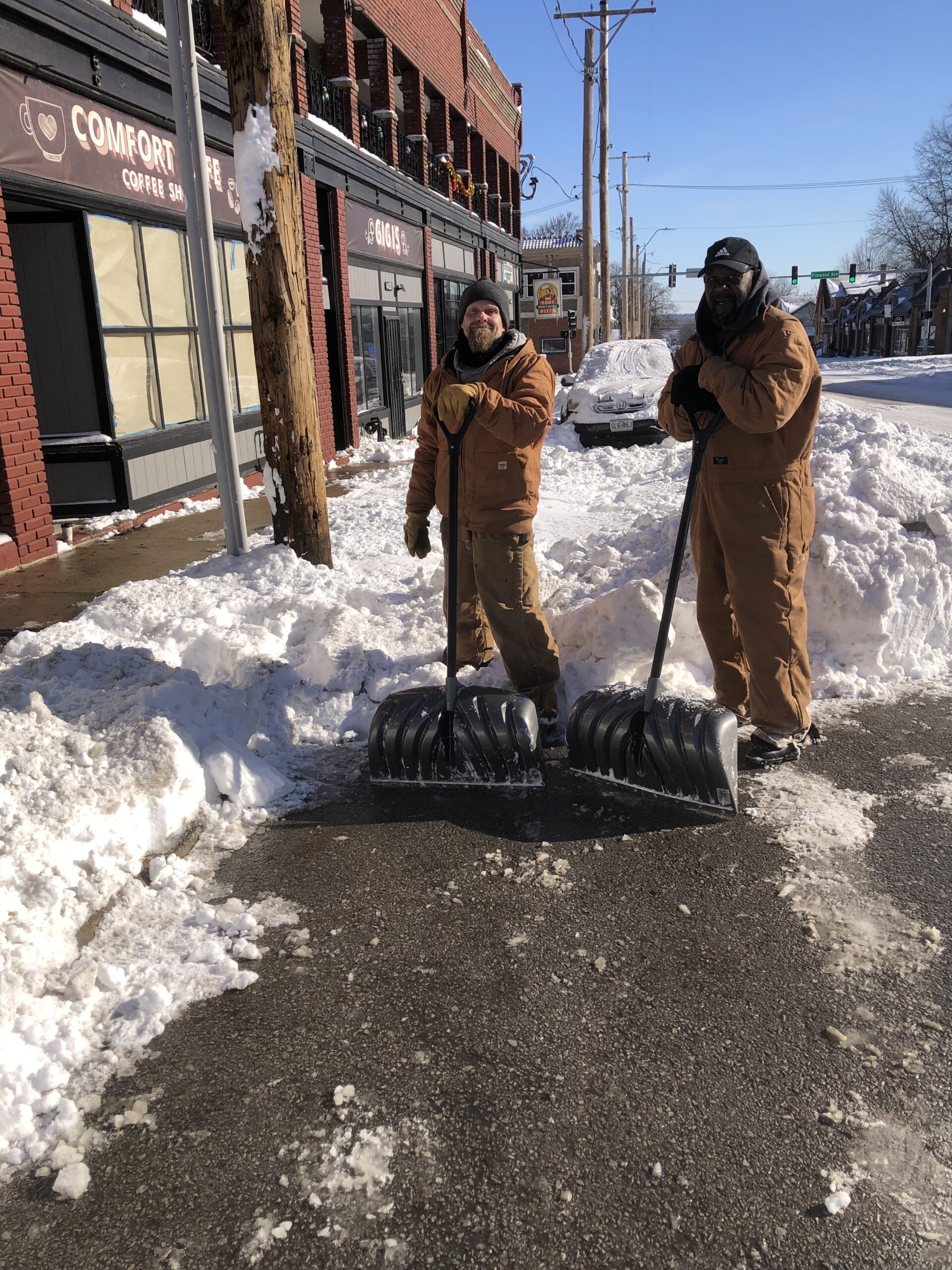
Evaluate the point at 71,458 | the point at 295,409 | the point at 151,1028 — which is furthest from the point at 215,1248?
the point at 71,458

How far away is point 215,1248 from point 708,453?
332 centimetres

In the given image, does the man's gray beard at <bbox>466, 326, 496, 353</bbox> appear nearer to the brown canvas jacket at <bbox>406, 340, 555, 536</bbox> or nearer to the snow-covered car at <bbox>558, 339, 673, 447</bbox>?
the brown canvas jacket at <bbox>406, 340, 555, 536</bbox>

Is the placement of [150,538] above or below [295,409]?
below

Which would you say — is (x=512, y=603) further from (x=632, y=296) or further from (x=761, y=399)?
(x=632, y=296)

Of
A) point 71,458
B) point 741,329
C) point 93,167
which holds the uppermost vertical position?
point 93,167

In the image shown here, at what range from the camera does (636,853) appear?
11.6ft

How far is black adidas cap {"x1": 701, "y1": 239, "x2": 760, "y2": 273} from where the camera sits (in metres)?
3.75

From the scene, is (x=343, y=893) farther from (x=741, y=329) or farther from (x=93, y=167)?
(x=93, y=167)

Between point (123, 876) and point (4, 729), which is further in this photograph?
point (4, 729)

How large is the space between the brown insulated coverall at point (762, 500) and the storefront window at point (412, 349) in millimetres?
15535

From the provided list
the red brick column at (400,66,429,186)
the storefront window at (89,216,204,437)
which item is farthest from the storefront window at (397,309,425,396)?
the storefront window at (89,216,204,437)

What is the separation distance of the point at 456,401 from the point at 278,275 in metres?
2.80

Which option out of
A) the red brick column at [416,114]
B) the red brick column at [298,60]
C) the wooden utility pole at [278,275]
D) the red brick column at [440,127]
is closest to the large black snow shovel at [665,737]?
the wooden utility pole at [278,275]

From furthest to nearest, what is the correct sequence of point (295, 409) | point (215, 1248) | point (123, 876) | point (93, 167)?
1. point (93, 167)
2. point (295, 409)
3. point (123, 876)
4. point (215, 1248)
